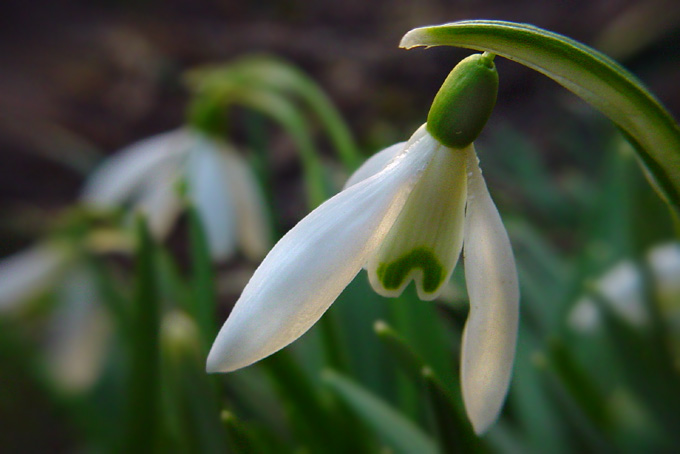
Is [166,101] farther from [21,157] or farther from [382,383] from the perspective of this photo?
[382,383]

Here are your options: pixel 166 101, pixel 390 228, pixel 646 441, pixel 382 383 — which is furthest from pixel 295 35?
pixel 390 228

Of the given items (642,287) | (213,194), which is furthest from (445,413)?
(213,194)

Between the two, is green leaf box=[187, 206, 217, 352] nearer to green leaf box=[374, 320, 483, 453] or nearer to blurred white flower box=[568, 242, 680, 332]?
green leaf box=[374, 320, 483, 453]

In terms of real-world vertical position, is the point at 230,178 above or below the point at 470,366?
above

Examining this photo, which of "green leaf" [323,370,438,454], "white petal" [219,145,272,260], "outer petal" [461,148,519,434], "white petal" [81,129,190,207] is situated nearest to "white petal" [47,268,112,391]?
"white petal" [81,129,190,207]

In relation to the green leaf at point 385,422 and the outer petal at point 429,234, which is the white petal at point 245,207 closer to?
the green leaf at point 385,422
